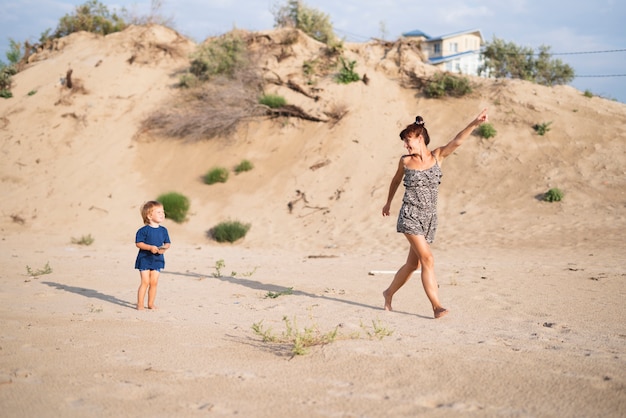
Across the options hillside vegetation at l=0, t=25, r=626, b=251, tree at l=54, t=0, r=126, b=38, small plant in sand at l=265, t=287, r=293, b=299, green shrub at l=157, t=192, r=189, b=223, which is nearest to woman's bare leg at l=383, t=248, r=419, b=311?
small plant in sand at l=265, t=287, r=293, b=299

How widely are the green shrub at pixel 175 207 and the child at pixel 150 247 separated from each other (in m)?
8.77

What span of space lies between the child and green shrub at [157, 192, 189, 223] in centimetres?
877

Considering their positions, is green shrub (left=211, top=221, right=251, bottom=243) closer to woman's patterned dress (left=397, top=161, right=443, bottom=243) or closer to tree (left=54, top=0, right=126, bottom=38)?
Answer: woman's patterned dress (left=397, top=161, right=443, bottom=243)

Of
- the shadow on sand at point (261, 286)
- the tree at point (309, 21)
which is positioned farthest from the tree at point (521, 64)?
the shadow on sand at point (261, 286)

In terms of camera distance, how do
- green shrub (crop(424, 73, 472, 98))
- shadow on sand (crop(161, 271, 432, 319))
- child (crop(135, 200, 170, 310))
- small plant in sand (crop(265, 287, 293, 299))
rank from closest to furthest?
1. child (crop(135, 200, 170, 310))
2. shadow on sand (crop(161, 271, 432, 319))
3. small plant in sand (crop(265, 287, 293, 299))
4. green shrub (crop(424, 73, 472, 98))

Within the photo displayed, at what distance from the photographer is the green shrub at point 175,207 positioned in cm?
1470

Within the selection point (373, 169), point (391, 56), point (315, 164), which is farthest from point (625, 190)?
point (391, 56)

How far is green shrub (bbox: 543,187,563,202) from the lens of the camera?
1255cm

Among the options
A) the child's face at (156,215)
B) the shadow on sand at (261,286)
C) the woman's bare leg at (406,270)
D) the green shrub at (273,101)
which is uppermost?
the green shrub at (273,101)

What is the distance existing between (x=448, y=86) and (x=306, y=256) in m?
9.23

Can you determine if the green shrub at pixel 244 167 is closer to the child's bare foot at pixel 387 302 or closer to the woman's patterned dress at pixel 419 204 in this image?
the child's bare foot at pixel 387 302

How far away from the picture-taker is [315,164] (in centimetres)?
1616

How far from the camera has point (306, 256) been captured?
437 inches

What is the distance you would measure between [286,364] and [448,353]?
3.78ft
